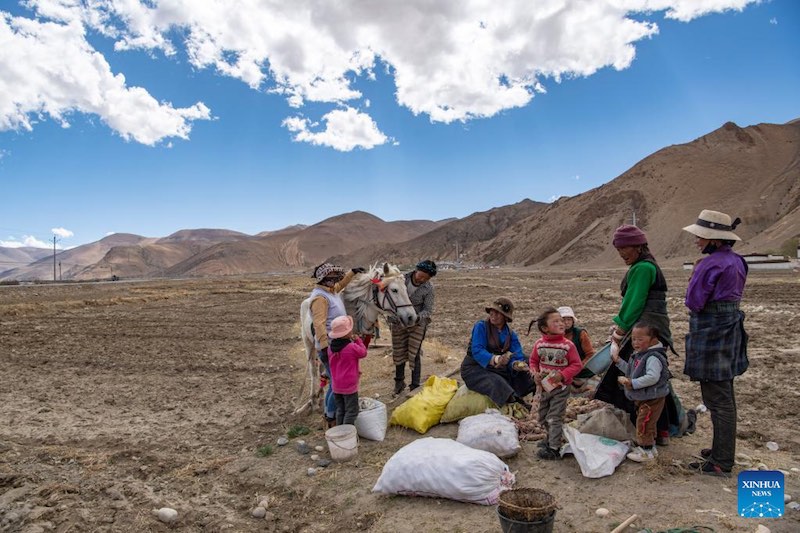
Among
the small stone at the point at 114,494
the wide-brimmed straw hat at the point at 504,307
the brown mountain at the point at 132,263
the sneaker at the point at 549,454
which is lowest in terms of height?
the small stone at the point at 114,494

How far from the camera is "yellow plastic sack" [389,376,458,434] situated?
5.70 metres

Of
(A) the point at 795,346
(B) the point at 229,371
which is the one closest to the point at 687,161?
(A) the point at 795,346

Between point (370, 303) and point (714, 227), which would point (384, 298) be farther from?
point (714, 227)

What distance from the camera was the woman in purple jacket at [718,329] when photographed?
3986 mm

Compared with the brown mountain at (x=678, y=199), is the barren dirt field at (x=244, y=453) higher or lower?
lower

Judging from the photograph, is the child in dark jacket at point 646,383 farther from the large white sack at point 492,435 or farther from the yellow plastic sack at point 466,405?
the yellow plastic sack at point 466,405

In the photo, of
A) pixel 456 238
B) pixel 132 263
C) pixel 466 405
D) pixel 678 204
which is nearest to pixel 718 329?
pixel 466 405

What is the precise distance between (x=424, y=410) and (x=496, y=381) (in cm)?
88

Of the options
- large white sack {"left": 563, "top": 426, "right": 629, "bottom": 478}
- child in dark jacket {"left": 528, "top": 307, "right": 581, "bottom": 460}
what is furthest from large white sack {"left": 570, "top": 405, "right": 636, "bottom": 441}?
child in dark jacket {"left": 528, "top": 307, "right": 581, "bottom": 460}

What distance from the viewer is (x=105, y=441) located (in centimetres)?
592

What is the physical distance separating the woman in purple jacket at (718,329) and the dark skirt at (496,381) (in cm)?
200

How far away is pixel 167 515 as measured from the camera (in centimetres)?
405

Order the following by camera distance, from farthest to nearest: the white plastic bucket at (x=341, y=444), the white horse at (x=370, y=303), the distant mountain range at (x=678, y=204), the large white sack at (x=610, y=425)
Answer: the distant mountain range at (x=678, y=204)
the white horse at (x=370, y=303)
the white plastic bucket at (x=341, y=444)
the large white sack at (x=610, y=425)

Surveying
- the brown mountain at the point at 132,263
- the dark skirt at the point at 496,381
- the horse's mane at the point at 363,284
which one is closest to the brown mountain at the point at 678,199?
the dark skirt at the point at 496,381
